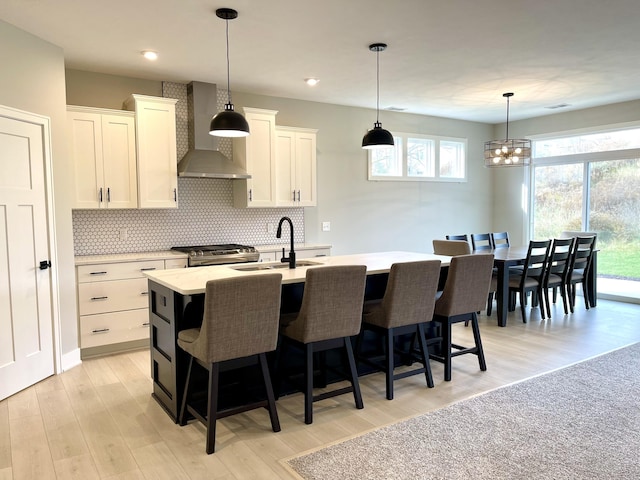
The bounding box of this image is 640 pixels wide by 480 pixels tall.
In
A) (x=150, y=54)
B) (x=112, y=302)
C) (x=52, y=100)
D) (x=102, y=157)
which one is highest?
(x=150, y=54)

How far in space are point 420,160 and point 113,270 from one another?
4827 mm

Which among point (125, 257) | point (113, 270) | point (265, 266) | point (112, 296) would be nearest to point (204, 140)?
point (125, 257)

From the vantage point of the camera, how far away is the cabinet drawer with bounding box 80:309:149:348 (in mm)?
4293

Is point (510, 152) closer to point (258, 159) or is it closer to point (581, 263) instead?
point (581, 263)

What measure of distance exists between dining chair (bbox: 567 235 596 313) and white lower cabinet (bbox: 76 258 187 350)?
4.79 m

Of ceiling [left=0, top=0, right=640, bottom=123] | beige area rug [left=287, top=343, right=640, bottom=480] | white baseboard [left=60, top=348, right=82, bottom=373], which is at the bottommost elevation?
beige area rug [left=287, top=343, right=640, bottom=480]

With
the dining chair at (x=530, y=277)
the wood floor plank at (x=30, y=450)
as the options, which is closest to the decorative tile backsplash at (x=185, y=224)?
the wood floor plank at (x=30, y=450)

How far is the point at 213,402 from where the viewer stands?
8.71ft

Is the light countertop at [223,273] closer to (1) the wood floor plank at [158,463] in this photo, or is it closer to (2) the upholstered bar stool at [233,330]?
(2) the upholstered bar stool at [233,330]

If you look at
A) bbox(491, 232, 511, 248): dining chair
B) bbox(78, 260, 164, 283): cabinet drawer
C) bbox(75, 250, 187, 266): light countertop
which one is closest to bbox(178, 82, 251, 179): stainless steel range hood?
bbox(75, 250, 187, 266): light countertop

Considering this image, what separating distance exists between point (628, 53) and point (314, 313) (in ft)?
12.4

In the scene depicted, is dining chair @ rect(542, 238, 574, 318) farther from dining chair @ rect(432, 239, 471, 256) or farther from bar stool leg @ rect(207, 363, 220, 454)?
bar stool leg @ rect(207, 363, 220, 454)

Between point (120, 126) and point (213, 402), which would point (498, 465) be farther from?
point (120, 126)

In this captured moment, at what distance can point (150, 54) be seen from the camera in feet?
13.6
